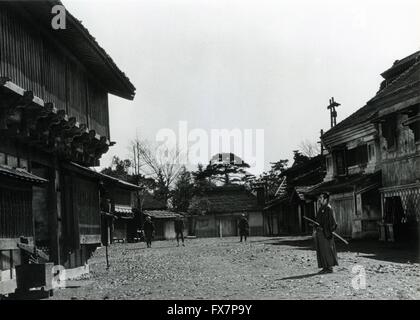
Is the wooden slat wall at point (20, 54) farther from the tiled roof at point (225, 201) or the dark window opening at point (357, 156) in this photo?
the tiled roof at point (225, 201)

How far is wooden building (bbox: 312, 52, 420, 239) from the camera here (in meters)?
23.8

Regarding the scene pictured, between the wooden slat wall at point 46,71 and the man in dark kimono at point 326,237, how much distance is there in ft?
26.4

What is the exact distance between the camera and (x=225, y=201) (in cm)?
7200

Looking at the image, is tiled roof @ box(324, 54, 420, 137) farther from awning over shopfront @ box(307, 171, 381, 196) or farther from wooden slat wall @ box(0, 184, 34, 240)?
wooden slat wall @ box(0, 184, 34, 240)

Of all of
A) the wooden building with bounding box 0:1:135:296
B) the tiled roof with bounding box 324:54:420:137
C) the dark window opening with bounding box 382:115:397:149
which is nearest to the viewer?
the wooden building with bounding box 0:1:135:296

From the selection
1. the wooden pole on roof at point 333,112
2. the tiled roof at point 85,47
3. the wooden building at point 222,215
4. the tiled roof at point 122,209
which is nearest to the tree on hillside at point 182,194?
the wooden building at point 222,215

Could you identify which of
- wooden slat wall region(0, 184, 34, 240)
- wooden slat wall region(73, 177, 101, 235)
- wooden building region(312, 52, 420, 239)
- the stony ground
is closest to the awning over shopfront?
wooden building region(312, 52, 420, 239)

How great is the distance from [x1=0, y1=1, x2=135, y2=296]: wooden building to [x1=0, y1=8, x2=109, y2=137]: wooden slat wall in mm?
24

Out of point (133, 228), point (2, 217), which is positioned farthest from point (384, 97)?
point (133, 228)

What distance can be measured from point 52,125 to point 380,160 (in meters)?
19.9

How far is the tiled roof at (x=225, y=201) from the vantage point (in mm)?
69188

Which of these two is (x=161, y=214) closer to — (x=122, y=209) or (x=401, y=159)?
(x=122, y=209)
